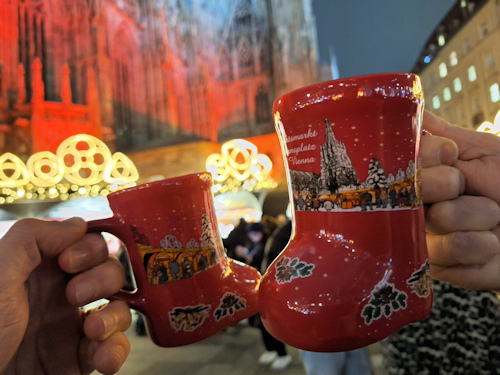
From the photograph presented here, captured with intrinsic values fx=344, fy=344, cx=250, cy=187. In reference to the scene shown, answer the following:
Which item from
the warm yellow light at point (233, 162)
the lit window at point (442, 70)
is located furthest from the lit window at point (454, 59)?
the warm yellow light at point (233, 162)

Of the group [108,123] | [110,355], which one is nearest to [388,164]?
[110,355]

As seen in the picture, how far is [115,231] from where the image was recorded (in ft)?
1.99

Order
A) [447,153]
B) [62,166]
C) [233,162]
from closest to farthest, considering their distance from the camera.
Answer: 1. [447,153]
2. [62,166]
3. [233,162]

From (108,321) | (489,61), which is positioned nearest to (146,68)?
(489,61)

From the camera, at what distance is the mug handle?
604 millimetres

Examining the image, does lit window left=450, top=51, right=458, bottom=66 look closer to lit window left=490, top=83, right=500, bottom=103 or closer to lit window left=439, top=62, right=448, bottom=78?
lit window left=439, top=62, right=448, bottom=78

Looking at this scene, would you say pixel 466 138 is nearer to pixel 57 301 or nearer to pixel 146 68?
pixel 57 301

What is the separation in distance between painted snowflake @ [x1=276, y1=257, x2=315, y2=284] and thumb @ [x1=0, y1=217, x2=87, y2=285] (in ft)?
1.19

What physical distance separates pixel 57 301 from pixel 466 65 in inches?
373

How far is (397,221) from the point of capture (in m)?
0.46

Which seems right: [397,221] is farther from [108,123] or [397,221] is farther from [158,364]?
[108,123]

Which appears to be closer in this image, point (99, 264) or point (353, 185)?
point (353, 185)

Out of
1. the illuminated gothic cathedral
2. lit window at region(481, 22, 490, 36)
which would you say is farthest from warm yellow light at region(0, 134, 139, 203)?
lit window at region(481, 22, 490, 36)

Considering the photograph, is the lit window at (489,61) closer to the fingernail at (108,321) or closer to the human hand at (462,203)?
the human hand at (462,203)
